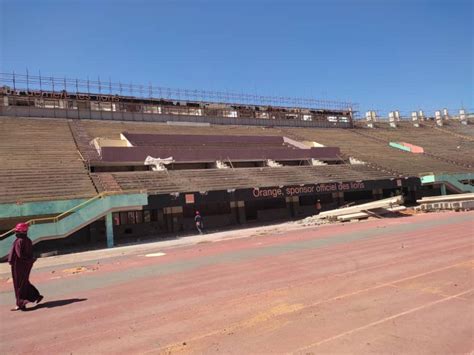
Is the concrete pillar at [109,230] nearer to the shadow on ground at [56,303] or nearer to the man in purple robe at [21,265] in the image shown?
the shadow on ground at [56,303]

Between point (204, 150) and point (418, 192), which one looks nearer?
point (204, 150)

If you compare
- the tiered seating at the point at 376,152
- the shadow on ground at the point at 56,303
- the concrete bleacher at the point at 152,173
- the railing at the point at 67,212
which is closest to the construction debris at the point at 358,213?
the concrete bleacher at the point at 152,173

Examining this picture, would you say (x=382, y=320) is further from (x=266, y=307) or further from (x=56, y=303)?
(x=56, y=303)

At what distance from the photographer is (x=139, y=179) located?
31.3 m

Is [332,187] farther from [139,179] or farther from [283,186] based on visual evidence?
[139,179]

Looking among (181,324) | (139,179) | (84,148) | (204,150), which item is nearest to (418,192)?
(204,150)

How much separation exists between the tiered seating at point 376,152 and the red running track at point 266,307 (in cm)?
3285

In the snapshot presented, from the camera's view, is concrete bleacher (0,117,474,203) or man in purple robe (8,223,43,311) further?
concrete bleacher (0,117,474,203)

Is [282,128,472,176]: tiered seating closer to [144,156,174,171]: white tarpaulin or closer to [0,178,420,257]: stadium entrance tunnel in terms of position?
[0,178,420,257]: stadium entrance tunnel

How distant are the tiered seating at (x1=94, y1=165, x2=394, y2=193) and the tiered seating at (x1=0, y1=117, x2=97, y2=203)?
2578 millimetres

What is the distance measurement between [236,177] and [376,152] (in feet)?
77.7

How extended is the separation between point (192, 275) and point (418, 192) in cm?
3820

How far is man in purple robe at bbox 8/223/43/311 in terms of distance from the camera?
Answer: 29.8ft

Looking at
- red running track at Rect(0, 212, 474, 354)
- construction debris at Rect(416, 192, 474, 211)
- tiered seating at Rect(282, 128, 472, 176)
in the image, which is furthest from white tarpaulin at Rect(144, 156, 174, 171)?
construction debris at Rect(416, 192, 474, 211)
